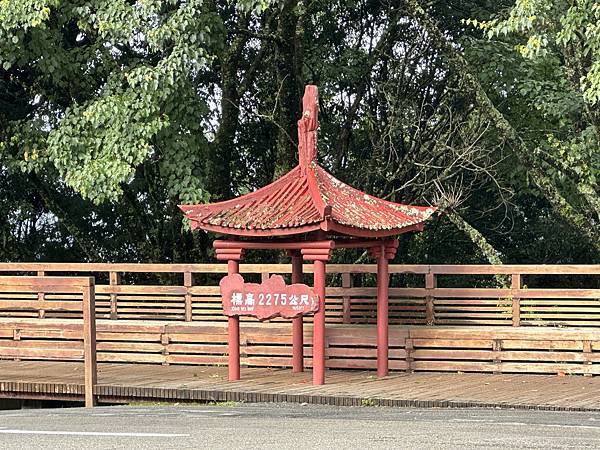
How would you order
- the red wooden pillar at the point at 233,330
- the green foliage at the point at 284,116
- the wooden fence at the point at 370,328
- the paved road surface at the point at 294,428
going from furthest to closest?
the green foliage at the point at 284,116
the wooden fence at the point at 370,328
the red wooden pillar at the point at 233,330
the paved road surface at the point at 294,428

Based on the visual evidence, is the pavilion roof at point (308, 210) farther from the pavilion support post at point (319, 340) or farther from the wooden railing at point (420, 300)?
the wooden railing at point (420, 300)

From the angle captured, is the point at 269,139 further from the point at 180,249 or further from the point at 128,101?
the point at 128,101

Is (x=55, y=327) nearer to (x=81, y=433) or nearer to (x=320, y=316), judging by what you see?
(x=320, y=316)

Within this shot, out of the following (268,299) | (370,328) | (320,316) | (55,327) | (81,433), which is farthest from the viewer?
(55,327)

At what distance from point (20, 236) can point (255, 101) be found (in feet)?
21.4

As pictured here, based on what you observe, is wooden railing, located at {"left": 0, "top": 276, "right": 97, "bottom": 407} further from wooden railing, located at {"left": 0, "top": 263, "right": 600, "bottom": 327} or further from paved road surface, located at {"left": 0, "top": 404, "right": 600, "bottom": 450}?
paved road surface, located at {"left": 0, "top": 404, "right": 600, "bottom": 450}

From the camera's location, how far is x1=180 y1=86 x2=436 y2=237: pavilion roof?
15.2m

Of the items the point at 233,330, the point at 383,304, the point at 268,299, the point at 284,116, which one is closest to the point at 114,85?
the point at 284,116

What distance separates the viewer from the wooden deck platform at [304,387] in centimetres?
1374

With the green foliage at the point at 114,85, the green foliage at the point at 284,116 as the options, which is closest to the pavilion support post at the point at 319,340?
the green foliage at the point at 284,116

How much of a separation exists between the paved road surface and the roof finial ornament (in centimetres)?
415

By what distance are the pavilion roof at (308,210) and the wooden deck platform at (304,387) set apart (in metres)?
2.01

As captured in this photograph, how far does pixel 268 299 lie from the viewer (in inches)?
611

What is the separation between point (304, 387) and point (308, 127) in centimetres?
359
